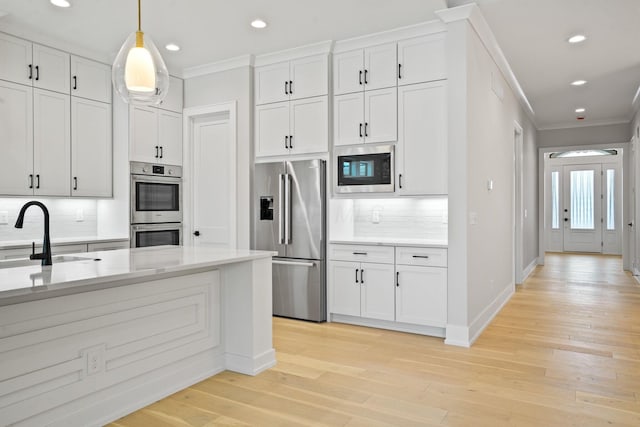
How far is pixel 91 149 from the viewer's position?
482 cm

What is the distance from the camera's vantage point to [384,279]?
4355mm

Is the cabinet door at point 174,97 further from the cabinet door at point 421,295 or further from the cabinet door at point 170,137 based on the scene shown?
the cabinet door at point 421,295

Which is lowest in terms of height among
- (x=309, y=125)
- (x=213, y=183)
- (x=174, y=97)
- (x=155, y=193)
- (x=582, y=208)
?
(x=582, y=208)

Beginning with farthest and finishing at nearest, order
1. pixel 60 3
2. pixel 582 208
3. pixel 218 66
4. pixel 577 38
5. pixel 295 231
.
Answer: pixel 582 208 < pixel 218 66 < pixel 295 231 < pixel 577 38 < pixel 60 3

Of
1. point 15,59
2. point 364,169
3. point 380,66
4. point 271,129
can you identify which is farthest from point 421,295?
point 15,59

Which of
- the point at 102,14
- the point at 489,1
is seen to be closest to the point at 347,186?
the point at 489,1

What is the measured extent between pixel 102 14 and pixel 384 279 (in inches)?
134

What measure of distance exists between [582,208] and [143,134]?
11.0 m

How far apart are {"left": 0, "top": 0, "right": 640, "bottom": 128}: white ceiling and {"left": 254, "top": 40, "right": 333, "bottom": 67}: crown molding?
0.27 ft

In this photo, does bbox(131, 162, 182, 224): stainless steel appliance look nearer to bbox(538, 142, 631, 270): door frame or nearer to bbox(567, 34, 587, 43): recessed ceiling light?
bbox(567, 34, 587, 43): recessed ceiling light

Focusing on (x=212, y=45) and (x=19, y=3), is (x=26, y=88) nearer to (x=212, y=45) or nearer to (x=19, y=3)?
(x=19, y=3)

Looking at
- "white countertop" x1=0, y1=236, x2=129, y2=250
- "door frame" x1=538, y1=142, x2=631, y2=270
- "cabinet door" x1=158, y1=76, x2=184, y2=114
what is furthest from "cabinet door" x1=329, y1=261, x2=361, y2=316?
"door frame" x1=538, y1=142, x2=631, y2=270

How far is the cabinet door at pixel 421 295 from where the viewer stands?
4062mm

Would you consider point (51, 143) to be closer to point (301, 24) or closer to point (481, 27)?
point (301, 24)
